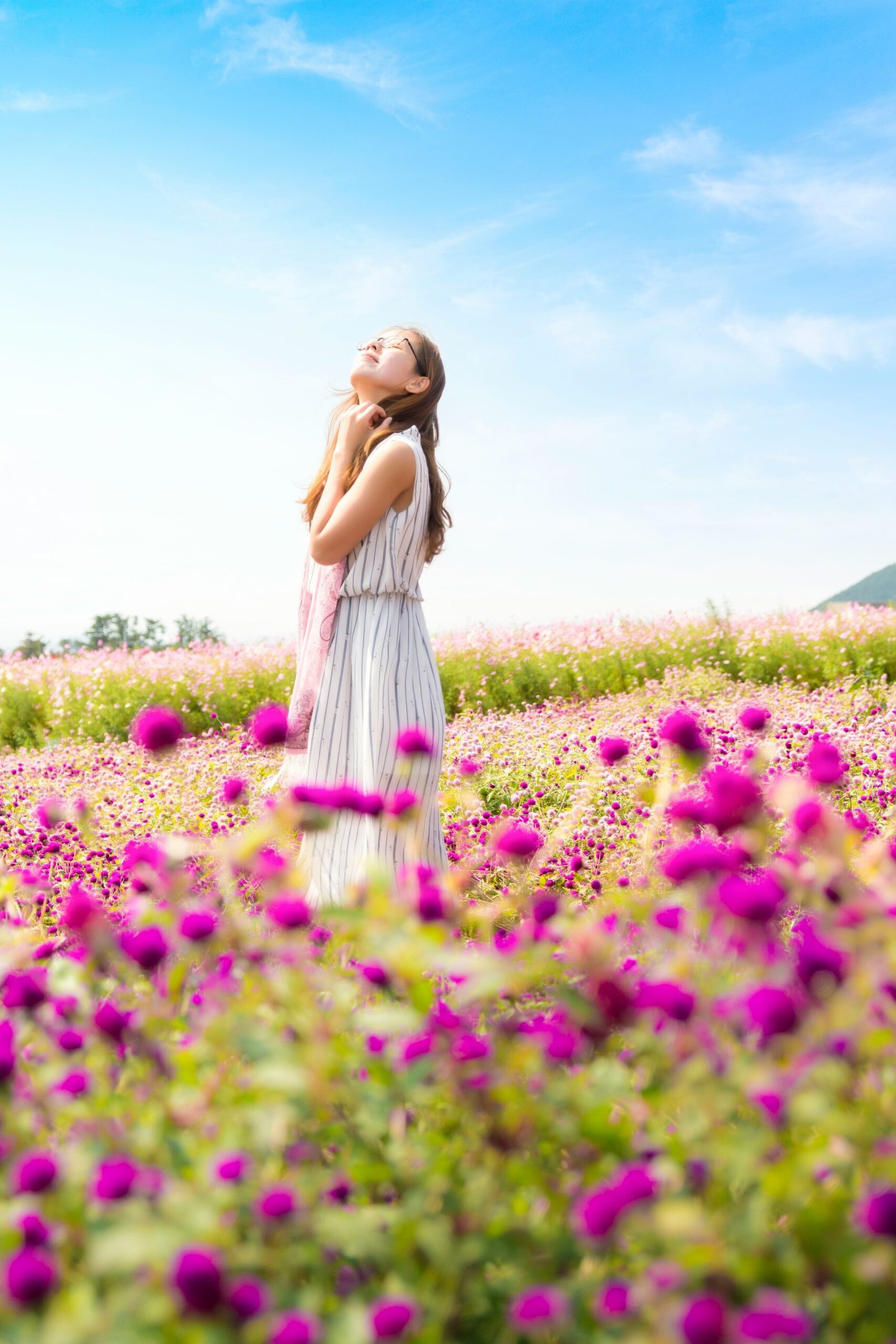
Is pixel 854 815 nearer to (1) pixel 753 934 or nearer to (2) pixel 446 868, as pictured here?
(1) pixel 753 934

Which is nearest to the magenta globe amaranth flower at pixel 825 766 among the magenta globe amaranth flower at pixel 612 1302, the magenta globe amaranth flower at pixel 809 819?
the magenta globe amaranth flower at pixel 809 819

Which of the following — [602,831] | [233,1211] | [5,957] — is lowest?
[602,831]

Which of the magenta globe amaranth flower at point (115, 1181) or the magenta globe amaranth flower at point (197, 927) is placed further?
the magenta globe amaranth flower at point (197, 927)

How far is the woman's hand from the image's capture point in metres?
3.53

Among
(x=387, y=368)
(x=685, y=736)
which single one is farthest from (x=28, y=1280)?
(x=387, y=368)

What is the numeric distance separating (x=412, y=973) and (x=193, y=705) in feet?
31.2

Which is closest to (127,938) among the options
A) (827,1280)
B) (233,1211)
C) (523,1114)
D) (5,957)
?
(5,957)

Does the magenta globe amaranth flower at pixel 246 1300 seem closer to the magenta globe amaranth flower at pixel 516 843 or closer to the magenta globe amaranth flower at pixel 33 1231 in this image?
the magenta globe amaranth flower at pixel 33 1231

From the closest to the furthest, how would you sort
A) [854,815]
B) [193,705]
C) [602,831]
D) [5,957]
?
[5,957] < [854,815] < [602,831] < [193,705]

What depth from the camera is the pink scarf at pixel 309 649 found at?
3.65 m

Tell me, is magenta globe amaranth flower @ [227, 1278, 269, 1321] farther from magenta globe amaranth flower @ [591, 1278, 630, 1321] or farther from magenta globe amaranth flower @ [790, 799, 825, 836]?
magenta globe amaranth flower @ [790, 799, 825, 836]

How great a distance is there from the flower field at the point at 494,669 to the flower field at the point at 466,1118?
318 inches

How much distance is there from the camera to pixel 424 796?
3465 millimetres

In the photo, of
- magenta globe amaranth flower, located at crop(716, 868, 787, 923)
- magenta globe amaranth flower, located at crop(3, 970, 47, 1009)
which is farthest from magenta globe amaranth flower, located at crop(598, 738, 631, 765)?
magenta globe amaranth flower, located at crop(3, 970, 47, 1009)
